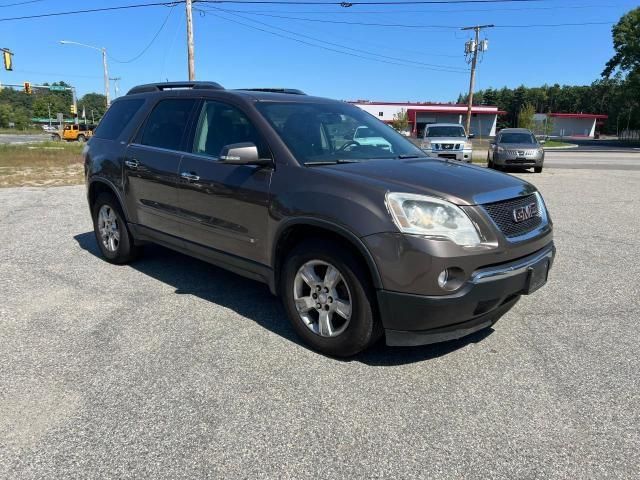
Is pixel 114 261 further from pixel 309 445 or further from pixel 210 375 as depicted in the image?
pixel 309 445

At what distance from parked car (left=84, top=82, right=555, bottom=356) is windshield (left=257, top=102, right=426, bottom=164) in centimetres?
2

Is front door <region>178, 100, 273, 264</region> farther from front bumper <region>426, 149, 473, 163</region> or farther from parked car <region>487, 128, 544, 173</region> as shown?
parked car <region>487, 128, 544, 173</region>

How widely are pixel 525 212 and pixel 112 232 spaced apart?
170 inches

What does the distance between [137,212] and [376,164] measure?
2.67 meters

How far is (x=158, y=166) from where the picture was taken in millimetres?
4738

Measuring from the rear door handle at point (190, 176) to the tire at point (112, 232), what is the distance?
1.39 meters

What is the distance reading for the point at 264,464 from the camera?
2.46m

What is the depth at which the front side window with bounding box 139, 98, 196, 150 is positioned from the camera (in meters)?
4.66

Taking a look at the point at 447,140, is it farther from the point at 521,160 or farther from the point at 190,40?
the point at 190,40

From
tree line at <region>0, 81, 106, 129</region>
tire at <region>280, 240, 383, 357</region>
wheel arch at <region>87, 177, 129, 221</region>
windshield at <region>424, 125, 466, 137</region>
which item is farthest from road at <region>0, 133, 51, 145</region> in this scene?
tree line at <region>0, 81, 106, 129</region>

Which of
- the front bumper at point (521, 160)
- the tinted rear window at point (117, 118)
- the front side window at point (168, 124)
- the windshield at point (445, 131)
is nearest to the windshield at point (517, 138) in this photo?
the front bumper at point (521, 160)

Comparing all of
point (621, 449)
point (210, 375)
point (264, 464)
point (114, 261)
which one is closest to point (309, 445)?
point (264, 464)

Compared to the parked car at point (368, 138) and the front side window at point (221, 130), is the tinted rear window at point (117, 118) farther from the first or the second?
the parked car at point (368, 138)

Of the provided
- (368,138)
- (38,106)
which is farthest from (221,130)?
(38,106)
